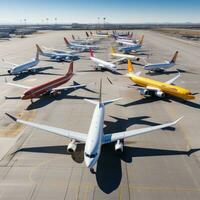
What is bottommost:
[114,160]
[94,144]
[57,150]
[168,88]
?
[168,88]

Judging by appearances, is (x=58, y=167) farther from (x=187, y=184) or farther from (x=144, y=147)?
(x=187, y=184)

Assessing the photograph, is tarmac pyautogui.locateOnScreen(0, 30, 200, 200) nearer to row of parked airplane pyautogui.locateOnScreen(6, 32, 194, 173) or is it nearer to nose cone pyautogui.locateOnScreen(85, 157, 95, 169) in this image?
row of parked airplane pyautogui.locateOnScreen(6, 32, 194, 173)

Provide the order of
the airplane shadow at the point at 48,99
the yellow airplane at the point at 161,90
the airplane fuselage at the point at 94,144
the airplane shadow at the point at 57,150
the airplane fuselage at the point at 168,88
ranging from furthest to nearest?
the airplane shadow at the point at 48,99, the yellow airplane at the point at 161,90, the airplane fuselage at the point at 168,88, the airplane shadow at the point at 57,150, the airplane fuselage at the point at 94,144

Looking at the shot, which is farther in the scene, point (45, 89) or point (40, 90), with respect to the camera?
point (45, 89)

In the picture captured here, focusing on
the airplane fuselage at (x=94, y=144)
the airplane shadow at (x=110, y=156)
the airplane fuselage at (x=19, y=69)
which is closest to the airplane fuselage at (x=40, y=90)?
the airplane shadow at (x=110, y=156)

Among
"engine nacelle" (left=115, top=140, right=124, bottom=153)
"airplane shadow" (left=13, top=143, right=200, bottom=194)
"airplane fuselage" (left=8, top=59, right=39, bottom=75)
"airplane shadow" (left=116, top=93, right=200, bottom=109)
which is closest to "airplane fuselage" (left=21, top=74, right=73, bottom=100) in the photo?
"airplane shadow" (left=116, top=93, right=200, bottom=109)

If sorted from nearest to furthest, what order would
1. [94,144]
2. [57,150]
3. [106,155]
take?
1. [94,144]
2. [106,155]
3. [57,150]

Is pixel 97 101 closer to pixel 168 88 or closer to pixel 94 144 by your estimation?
pixel 168 88

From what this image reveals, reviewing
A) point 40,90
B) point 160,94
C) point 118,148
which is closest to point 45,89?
point 40,90

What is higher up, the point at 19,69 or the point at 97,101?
the point at 97,101

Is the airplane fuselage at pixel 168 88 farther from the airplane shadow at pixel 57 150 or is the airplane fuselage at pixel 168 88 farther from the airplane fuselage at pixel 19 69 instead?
the airplane fuselage at pixel 19 69

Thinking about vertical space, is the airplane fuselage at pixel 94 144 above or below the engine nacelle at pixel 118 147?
above

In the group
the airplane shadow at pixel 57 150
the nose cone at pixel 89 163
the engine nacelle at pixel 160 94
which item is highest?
the nose cone at pixel 89 163

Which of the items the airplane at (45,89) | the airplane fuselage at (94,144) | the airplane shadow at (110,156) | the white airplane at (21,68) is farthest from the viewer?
the white airplane at (21,68)
